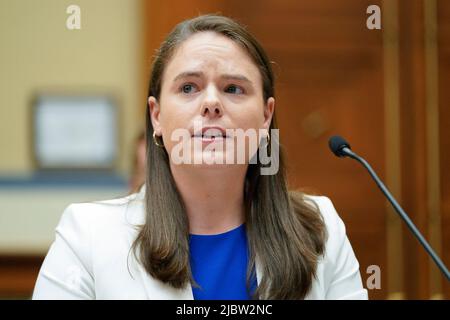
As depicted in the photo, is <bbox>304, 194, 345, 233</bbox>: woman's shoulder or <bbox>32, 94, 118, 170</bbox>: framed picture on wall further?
<bbox>32, 94, 118, 170</bbox>: framed picture on wall

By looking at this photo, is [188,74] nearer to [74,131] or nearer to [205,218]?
[205,218]

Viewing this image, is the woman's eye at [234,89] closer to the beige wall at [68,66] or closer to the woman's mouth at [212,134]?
the woman's mouth at [212,134]

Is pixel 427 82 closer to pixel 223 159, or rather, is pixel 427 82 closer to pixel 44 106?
pixel 44 106

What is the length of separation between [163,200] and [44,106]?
4.87 feet

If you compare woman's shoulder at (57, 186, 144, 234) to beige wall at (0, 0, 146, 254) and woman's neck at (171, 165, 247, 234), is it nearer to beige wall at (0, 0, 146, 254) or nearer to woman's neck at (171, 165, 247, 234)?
woman's neck at (171, 165, 247, 234)

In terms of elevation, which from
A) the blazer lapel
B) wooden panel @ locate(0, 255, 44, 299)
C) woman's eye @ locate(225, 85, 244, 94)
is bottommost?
wooden panel @ locate(0, 255, 44, 299)

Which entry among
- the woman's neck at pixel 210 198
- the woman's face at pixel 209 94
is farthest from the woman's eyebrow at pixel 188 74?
the woman's neck at pixel 210 198

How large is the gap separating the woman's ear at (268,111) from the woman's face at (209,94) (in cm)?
2

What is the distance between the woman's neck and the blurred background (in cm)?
123

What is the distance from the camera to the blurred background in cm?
232

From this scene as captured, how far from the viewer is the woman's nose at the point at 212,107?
0.97m

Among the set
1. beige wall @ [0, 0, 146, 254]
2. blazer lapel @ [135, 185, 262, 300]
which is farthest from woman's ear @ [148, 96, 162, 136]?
beige wall @ [0, 0, 146, 254]

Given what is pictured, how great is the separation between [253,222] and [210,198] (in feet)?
0.27

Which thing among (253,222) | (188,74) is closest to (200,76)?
(188,74)
